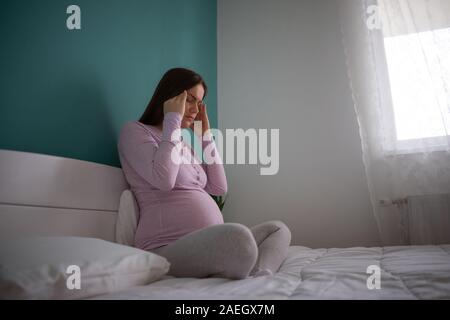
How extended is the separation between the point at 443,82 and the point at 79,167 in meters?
2.17

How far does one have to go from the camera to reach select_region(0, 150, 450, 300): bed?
0.72 meters

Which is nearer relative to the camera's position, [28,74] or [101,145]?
[28,74]

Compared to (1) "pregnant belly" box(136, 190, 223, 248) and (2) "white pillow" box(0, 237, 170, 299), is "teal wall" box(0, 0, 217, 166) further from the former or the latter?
(2) "white pillow" box(0, 237, 170, 299)

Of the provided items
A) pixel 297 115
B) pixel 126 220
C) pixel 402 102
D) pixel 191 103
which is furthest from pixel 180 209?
pixel 402 102

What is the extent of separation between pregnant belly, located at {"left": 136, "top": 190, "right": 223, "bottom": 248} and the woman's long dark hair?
0.41 metres

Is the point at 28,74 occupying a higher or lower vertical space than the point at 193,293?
higher

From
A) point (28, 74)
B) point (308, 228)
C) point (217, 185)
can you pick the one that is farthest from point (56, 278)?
point (308, 228)

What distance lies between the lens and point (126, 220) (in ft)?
4.45

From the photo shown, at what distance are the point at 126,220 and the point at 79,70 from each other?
67cm

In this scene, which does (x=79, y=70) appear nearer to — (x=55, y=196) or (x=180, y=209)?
(x=55, y=196)

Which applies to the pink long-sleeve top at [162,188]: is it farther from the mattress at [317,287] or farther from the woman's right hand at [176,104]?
the mattress at [317,287]

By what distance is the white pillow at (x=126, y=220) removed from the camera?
4.41ft
